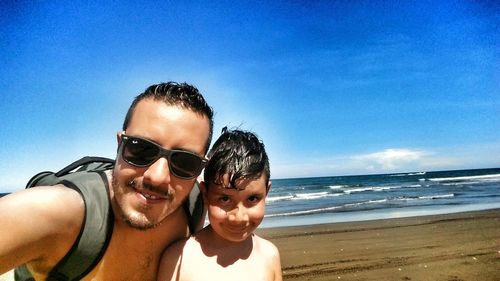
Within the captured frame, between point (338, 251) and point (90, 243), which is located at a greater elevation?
point (90, 243)

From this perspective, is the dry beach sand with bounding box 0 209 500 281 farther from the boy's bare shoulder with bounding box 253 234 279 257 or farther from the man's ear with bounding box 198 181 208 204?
the man's ear with bounding box 198 181 208 204

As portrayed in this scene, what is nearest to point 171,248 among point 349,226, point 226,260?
point 226,260

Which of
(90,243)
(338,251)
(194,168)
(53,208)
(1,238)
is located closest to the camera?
(1,238)

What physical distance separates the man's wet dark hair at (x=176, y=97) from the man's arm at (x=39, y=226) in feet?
2.75

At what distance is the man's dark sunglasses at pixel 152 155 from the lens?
7.84 feet

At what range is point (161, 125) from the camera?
2496mm

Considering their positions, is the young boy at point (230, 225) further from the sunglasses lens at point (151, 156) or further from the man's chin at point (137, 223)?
the man's chin at point (137, 223)

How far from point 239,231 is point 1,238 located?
5.42 feet

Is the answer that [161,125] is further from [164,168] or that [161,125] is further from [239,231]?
[239,231]

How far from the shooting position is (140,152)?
94.3 inches

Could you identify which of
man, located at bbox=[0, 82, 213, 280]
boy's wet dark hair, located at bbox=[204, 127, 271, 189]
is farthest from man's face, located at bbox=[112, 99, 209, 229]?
boy's wet dark hair, located at bbox=[204, 127, 271, 189]

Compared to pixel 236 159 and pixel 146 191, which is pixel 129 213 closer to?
pixel 146 191

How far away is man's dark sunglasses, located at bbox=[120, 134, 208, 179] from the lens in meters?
2.39

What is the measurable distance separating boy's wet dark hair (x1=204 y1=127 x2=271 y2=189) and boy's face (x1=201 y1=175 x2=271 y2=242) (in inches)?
2.0
